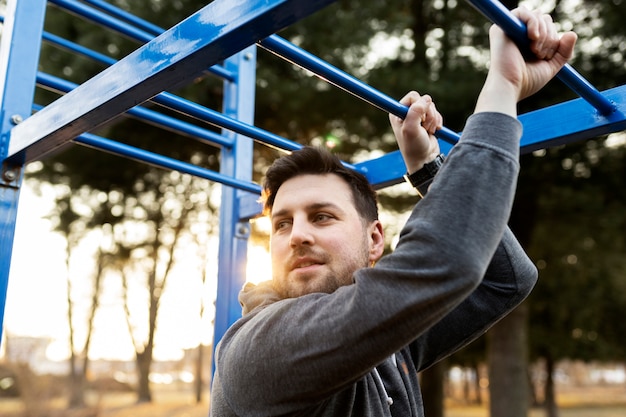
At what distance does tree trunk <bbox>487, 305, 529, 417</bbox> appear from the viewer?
6445mm

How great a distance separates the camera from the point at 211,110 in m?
1.29

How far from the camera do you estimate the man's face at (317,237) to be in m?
1.16

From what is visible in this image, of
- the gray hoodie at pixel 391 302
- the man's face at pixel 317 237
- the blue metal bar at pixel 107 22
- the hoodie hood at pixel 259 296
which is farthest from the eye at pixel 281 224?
the blue metal bar at pixel 107 22

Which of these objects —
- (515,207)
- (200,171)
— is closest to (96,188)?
(515,207)

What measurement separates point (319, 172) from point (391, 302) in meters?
0.57

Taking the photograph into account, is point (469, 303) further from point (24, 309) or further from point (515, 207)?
point (24, 309)

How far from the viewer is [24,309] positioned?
1209cm

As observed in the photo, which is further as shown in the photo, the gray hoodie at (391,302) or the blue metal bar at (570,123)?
the blue metal bar at (570,123)

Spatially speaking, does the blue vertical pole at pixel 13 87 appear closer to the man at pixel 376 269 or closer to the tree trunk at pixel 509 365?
the man at pixel 376 269

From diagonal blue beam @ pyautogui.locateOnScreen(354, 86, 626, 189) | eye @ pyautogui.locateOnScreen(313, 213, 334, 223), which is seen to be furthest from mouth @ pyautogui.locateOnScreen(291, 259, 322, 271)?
diagonal blue beam @ pyautogui.locateOnScreen(354, 86, 626, 189)

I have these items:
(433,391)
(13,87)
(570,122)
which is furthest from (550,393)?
(13,87)

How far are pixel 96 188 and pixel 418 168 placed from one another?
242 inches

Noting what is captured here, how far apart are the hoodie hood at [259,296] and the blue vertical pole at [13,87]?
67cm

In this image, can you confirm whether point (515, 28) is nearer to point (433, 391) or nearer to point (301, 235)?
point (301, 235)
